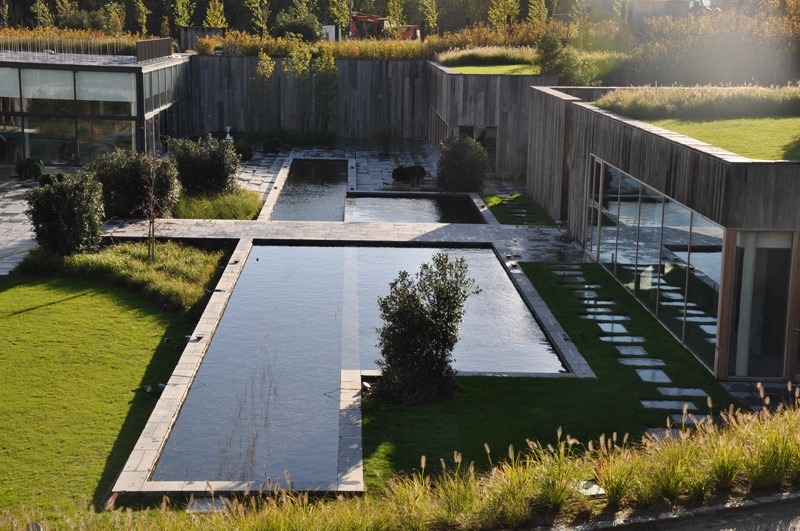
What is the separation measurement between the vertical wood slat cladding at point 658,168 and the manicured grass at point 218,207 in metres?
6.02

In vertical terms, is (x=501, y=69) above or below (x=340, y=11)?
below

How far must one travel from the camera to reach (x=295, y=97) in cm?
3553

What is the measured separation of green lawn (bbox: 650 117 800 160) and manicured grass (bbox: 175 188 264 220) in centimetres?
835

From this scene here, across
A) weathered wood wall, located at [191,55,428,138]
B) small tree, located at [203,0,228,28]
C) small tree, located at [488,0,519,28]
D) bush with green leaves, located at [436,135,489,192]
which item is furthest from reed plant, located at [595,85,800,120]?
small tree, located at [203,0,228,28]

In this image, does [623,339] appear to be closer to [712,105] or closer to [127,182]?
[712,105]

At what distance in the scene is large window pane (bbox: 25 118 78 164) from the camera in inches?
1025

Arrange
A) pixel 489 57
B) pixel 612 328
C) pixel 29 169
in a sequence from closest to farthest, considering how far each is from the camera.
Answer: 1. pixel 612 328
2. pixel 29 169
3. pixel 489 57

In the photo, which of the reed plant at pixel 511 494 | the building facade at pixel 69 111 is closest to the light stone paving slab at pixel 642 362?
the reed plant at pixel 511 494

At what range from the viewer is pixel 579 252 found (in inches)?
703

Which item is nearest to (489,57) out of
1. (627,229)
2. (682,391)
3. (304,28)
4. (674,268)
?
(304,28)

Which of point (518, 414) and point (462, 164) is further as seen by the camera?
point (462, 164)

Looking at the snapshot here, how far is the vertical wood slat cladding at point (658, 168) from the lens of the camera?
10758 mm

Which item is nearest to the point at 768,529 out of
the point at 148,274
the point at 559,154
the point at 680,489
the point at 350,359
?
the point at 680,489

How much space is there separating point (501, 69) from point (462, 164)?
7.13 meters
